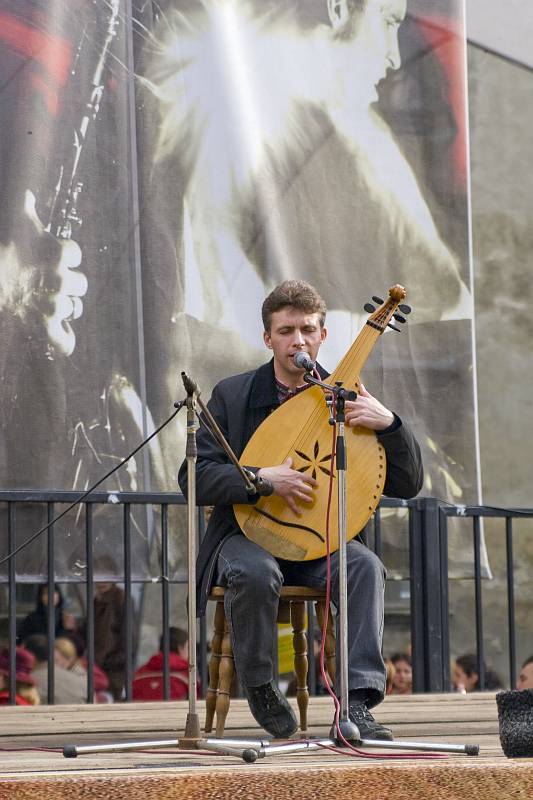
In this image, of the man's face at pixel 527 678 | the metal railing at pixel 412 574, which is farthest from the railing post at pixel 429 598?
the man's face at pixel 527 678

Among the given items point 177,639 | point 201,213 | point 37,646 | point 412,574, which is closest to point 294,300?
point 412,574

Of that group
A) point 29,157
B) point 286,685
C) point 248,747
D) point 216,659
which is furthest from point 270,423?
point 286,685

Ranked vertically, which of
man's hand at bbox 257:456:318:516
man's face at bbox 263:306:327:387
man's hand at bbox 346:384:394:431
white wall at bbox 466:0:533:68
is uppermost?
white wall at bbox 466:0:533:68

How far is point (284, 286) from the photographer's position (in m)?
3.21

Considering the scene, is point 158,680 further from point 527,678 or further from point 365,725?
point 365,725

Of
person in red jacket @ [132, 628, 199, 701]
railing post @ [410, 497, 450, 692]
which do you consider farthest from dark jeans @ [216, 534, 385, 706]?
person in red jacket @ [132, 628, 199, 701]

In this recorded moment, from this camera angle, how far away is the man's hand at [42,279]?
479cm

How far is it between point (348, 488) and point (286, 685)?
3.34 m

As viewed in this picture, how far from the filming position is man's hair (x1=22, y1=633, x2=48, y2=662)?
16.8ft

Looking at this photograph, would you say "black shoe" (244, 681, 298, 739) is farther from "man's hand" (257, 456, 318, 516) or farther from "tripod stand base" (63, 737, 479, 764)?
"man's hand" (257, 456, 318, 516)

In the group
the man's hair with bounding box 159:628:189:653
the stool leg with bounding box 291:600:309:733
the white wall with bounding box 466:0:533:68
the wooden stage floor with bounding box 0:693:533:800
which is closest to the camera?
the wooden stage floor with bounding box 0:693:533:800

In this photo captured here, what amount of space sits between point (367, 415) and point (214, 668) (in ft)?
2.49

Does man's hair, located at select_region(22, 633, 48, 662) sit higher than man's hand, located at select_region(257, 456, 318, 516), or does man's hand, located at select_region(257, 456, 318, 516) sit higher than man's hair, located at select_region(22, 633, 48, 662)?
man's hand, located at select_region(257, 456, 318, 516)

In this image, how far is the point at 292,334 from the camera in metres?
3.18
